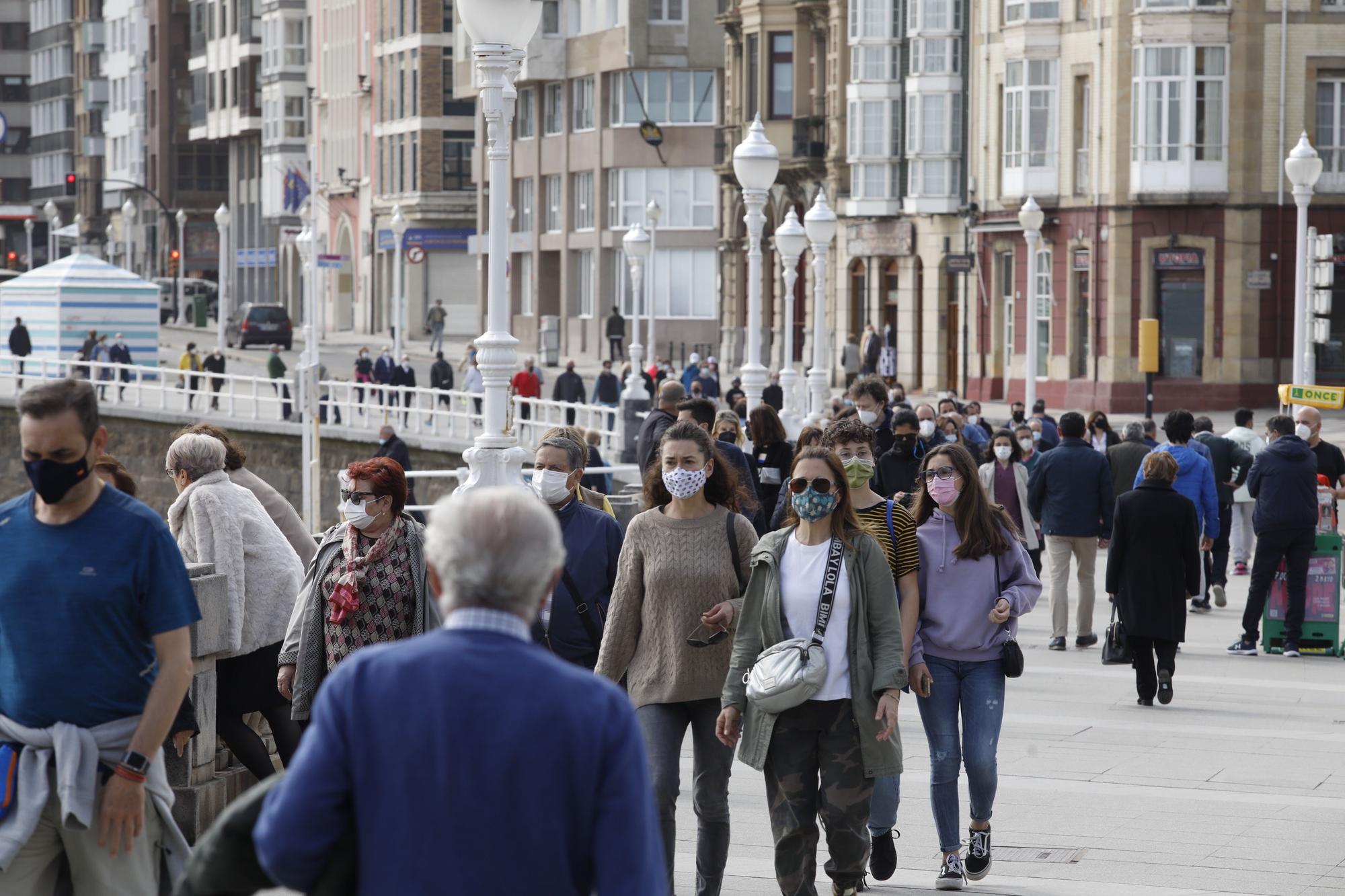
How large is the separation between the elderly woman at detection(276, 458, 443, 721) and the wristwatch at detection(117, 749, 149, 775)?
2204 millimetres

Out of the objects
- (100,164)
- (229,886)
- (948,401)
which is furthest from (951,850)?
(100,164)

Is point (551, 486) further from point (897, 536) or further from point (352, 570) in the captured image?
point (897, 536)

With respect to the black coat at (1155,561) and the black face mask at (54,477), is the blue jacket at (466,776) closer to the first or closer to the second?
the black face mask at (54,477)

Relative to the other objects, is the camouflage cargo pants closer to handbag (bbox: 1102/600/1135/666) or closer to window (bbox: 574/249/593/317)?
handbag (bbox: 1102/600/1135/666)

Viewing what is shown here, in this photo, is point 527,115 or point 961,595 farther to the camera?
point 527,115

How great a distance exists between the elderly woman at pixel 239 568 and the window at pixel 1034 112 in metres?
38.7

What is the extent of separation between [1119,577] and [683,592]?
6393mm

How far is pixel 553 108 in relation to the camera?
7488 cm

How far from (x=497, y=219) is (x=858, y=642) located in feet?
21.4

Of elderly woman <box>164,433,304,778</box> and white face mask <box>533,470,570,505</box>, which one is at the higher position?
white face mask <box>533,470,570,505</box>

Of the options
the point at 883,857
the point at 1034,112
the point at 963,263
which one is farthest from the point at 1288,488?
the point at 963,263

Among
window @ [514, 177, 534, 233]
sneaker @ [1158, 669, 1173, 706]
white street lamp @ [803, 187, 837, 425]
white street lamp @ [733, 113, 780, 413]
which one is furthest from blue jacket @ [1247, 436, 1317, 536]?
window @ [514, 177, 534, 233]

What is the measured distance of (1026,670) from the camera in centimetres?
1502

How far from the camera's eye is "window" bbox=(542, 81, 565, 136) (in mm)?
74188
